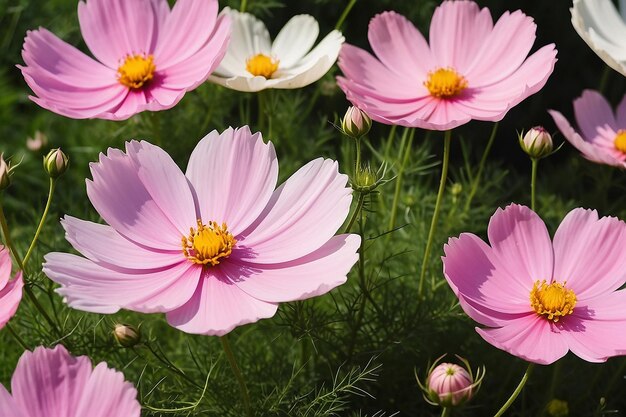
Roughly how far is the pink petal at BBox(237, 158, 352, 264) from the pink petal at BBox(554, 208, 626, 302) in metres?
0.31

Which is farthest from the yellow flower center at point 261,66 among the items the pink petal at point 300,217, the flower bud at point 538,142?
the flower bud at point 538,142

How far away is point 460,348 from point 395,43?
20.3 inches

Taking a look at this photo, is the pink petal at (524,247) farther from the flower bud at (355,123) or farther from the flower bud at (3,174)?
the flower bud at (3,174)

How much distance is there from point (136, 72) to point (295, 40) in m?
0.33

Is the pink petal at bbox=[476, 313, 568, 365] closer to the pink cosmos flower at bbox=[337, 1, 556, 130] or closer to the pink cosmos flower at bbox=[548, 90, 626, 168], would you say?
the pink cosmos flower at bbox=[337, 1, 556, 130]

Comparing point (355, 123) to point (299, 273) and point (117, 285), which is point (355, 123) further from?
point (117, 285)

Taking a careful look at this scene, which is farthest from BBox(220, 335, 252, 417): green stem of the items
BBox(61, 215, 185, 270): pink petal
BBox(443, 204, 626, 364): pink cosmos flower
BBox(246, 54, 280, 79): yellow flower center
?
BBox(246, 54, 280, 79): yellow flower center

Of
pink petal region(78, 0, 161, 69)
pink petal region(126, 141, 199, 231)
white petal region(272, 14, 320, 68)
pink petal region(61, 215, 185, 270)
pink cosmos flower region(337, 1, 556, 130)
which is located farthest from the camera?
white petal region(272, 14, 320, 68)

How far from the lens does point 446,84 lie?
1.36 m

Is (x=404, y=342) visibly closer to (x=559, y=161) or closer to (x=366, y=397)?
(x=366, y=397)

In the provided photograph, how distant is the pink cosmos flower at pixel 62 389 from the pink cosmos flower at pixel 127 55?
44 cm

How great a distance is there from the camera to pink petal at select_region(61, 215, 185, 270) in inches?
40.4

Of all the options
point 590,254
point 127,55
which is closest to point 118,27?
point 127,55

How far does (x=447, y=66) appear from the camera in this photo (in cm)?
144
